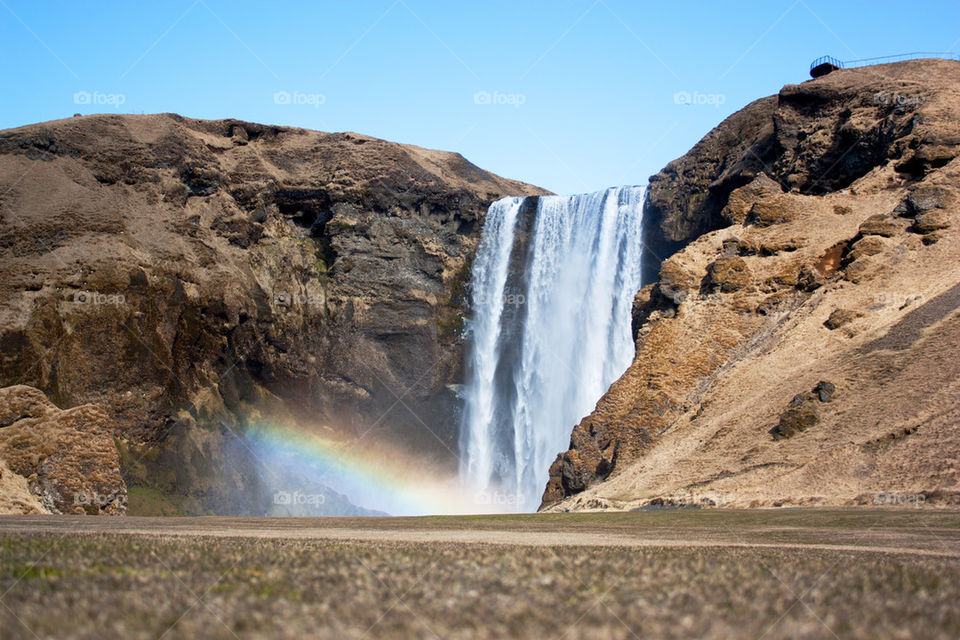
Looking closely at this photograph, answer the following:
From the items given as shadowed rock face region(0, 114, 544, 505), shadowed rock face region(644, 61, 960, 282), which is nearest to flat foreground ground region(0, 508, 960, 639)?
shadowed rock face region(644, 61, 960, 282)

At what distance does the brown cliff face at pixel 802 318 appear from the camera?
29.5m

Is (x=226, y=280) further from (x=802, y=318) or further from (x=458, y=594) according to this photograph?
(x=458, y=594)

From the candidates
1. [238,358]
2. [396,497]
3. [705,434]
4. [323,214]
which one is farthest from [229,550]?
[323,214]

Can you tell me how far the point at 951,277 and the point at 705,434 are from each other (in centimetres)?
1342

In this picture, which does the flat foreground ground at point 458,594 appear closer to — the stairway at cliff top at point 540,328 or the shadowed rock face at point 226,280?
the shadowed rock face at point 226,280

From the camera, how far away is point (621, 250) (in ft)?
208

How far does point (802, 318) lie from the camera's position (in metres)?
41.4

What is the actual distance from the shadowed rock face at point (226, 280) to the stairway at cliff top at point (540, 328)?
105 inches

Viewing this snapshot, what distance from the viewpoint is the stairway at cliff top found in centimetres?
6250

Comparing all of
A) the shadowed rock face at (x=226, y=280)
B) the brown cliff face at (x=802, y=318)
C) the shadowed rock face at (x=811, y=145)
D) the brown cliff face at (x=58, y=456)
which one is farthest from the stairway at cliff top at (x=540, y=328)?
the brown cliff face at (x=58, y=456)

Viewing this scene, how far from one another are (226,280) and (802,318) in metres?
41.3

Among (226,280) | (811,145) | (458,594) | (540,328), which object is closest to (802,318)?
(811,145)

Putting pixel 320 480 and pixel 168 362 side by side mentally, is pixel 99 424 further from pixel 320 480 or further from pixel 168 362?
pixel 320 480

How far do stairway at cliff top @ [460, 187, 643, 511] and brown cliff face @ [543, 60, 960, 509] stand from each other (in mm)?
5447
